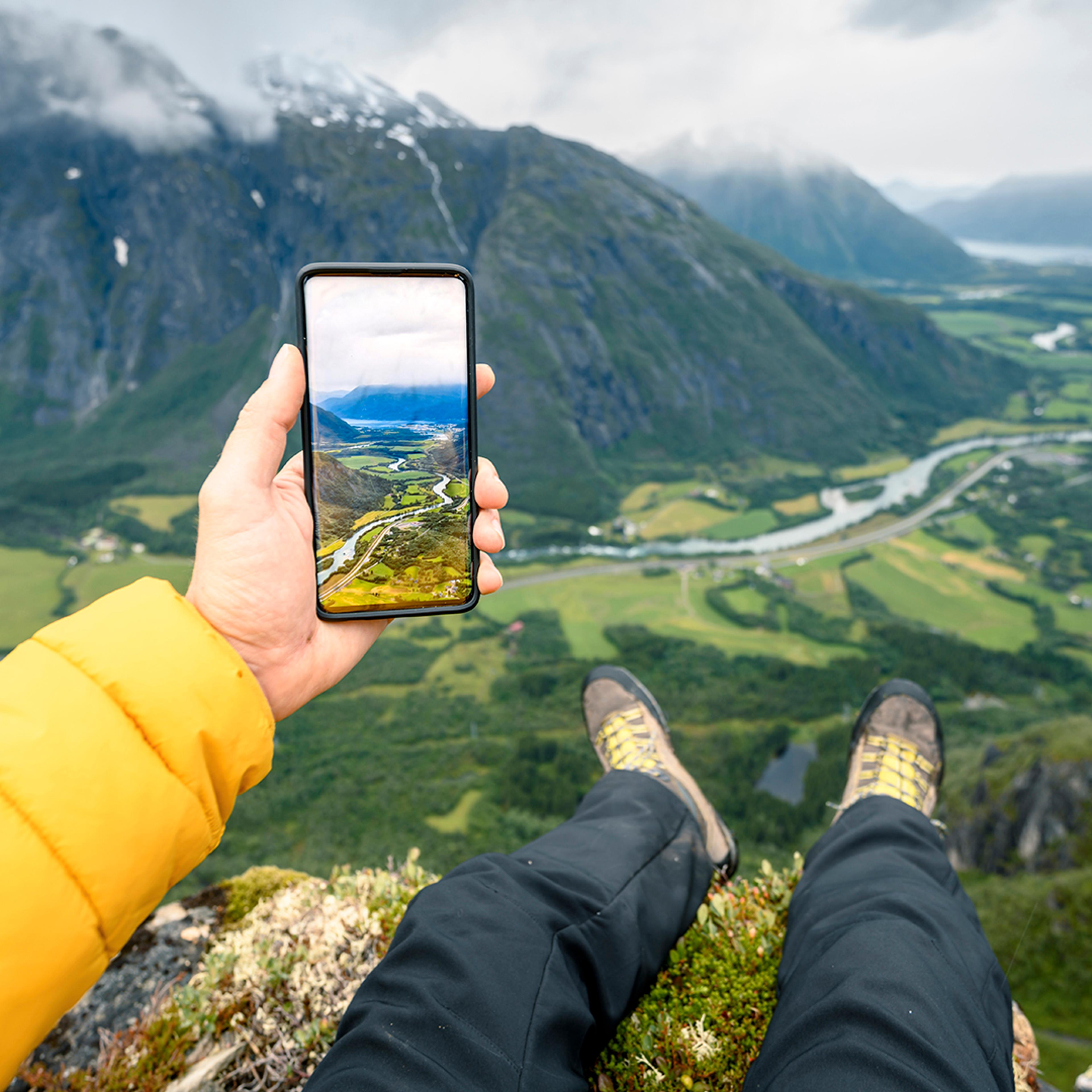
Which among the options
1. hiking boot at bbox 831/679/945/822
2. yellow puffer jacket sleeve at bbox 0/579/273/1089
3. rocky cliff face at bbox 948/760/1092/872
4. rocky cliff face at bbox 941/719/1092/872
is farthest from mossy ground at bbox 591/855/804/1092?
rocky cliff face at bbox 948/760/1092/872

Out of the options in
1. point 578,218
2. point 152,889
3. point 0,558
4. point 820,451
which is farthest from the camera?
point 578,218

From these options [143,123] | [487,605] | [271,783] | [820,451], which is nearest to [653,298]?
[820,451]

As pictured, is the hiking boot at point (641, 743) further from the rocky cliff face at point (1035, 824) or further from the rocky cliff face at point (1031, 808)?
the rocky cliff face at point (1035, 824)

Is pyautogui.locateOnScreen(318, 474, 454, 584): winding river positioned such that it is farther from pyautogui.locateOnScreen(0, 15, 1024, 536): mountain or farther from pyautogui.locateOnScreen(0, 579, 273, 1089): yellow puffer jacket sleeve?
pyautogui.locateOnScreen(0, 15, 1024, 536): mountain

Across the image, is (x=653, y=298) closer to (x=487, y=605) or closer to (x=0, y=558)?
(x=487, y=605)

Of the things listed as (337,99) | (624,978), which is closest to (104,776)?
(624,978)
